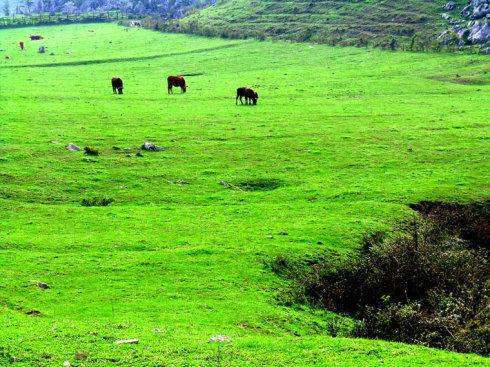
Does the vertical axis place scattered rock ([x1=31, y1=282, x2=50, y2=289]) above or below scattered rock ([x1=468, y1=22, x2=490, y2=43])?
below

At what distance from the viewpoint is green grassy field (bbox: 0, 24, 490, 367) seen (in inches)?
809

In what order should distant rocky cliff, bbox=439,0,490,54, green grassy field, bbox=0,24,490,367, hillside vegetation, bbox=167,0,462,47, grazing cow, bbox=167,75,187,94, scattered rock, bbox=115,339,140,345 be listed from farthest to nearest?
hillside vegetation, bbox=167,0,462,47, distant rocky cliff, bbox=439,0,490,54, grazing cow, bbox=167,75,187,94, green grassy field, bbox=0,24,490,367, scattered rock, bbox=115,339,140,345

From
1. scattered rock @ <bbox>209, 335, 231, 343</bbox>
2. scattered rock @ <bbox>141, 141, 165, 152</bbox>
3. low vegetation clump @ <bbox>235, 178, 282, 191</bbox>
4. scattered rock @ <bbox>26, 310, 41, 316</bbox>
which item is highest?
scattered rock @ <bbox>141, 141, 165, 152</bbox>

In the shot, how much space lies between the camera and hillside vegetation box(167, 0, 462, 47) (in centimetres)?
10838

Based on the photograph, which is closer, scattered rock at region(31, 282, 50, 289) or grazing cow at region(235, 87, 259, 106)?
scattered rock at region(31, 282, 50, 289)

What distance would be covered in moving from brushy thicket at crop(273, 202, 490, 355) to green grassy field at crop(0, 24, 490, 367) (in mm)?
1274

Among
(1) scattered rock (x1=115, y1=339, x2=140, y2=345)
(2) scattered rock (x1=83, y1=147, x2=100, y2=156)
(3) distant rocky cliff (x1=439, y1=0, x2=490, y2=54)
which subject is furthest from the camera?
(3) distant rocky cliff (x1=439, y1=0, x2=490, y2=54)

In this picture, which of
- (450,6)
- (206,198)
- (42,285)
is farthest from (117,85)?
(450,6)

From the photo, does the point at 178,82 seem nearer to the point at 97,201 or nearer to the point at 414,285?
the point at 97,201

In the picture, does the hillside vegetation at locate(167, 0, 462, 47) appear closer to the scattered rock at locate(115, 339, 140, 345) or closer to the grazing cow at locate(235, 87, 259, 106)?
the grazing cow at locate(235, 87, 259, 106)

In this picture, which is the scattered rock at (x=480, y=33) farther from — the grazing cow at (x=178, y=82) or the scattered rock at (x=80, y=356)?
the scattered rock at (x=80, y=356)

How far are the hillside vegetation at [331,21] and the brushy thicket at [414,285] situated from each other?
74446mm

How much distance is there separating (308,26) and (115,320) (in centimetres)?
10338

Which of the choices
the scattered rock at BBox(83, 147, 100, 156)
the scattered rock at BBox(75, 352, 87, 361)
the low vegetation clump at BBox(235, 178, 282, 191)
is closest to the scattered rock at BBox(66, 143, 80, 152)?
the scattered rock at BBox(83, 147, 100, 156)
